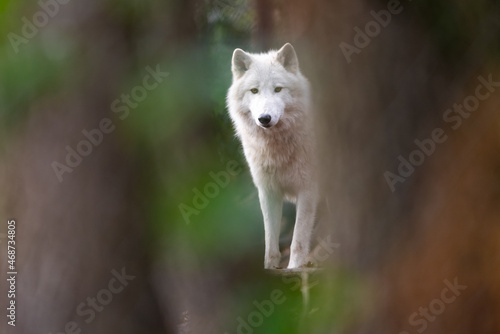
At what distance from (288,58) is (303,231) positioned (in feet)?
1.84

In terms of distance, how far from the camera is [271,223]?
2336 mm

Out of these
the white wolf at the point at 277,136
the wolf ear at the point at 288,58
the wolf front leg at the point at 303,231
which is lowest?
the wolf front leg at the point at 303,231

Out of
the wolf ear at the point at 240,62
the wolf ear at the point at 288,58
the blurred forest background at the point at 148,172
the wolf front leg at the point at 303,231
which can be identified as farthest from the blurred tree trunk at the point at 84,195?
the wolf front leg at the point at 303,231

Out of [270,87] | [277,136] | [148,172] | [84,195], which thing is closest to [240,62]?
[270,87]

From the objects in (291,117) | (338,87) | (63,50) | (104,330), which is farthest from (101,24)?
(104,330)

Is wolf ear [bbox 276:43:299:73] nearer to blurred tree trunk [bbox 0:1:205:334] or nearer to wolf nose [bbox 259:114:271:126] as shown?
wolf nose [bbox 259:114:271:126]

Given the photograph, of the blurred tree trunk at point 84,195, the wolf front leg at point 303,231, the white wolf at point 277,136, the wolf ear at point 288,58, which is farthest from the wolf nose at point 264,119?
the blurred tree trunk at point 84,195

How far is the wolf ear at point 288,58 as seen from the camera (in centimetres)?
219

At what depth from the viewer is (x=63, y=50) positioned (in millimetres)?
2346

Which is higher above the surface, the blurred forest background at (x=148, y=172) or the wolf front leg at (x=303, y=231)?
the blurred forest background at (x=148, y=172)

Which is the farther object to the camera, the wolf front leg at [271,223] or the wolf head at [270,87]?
the wolf front leg at [271,223]

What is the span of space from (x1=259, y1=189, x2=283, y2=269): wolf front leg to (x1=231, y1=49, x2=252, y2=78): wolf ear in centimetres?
41

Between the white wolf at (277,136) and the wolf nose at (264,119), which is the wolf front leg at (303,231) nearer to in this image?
the white wolf at (277,136)

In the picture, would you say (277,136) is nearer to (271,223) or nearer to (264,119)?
(264,119)
